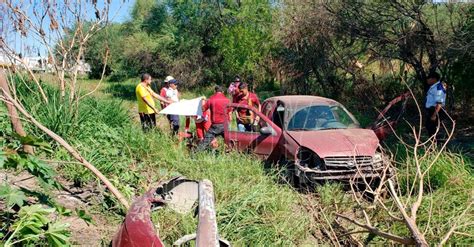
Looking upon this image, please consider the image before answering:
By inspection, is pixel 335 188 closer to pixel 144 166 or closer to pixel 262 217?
pixel 262 217

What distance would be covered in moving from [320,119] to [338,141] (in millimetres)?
1057

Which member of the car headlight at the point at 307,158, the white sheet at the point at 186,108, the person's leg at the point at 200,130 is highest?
the white sheet at the point at 186,108

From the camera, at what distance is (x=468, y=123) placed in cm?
1160

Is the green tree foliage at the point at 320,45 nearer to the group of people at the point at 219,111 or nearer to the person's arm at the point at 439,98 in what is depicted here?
the group of people at the point at 219,111

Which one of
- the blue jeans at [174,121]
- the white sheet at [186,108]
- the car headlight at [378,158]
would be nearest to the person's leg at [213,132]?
the white sheet at [186,108]

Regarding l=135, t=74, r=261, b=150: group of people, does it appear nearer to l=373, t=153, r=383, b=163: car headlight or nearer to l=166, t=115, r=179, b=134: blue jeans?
l=166, t=115, r=179, b=134: blue jeans

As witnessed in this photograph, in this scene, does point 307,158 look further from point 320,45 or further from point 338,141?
point 320,45

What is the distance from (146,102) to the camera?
885 centimetres

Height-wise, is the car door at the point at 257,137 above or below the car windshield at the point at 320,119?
below

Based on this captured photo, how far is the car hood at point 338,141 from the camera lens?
584 centimetres

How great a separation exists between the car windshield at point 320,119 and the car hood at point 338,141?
0.28 meters

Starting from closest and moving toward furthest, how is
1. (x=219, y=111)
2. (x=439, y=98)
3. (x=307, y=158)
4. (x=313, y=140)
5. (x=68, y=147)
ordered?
(x=68, y=147) < (x=307, y=158) < (x=313, y=140) < (x=219, y=111) < (x=439, y=98)

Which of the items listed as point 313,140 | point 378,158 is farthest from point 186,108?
point 378,158

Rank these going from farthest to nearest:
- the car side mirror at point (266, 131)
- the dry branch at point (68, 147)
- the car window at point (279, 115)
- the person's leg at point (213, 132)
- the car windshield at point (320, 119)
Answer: the person's leg at point (213, 132)
the car window at point (279, 115)
the car windshield at point (320, 119)
the car side mirror at point (266, 131)
the dry branch at point (68, 147)
